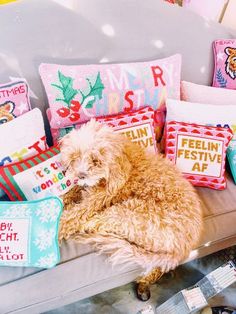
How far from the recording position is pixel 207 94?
171 centimetres

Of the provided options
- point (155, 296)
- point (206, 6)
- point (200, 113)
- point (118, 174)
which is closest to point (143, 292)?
point (155, 296)

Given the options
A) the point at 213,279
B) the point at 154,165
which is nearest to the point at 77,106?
the point at 154,165

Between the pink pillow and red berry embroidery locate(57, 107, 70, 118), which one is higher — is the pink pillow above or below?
below

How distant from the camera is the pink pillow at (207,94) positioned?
171 cm

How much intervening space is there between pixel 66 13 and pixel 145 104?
0.57 m

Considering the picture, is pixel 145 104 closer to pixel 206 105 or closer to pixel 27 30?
pixel 206 105

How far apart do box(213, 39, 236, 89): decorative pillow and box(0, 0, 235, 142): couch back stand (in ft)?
0.14

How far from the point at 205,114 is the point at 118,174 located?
2.08 ft

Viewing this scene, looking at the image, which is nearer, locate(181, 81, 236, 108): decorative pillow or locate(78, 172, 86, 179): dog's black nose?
locate(78, 172, 86, 179): dog's black nose

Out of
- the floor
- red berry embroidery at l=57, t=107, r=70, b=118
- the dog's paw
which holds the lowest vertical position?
the floor

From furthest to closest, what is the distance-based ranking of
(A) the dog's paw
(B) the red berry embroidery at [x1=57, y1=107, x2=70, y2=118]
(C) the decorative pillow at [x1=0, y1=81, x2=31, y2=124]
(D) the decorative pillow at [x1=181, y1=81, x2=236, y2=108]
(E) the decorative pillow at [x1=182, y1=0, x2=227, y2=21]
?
(E) the decorative pillow at [x1=182, y1=0, x2=227, y2=21] < (D) the decorative pillow at [x1=181, y1=81, x2=236, y2=108] < (A) the dog's paw < (B) the red berry embroidery at [x1=57, y1=107, x2=70, y2=118] < (C) the decorative pillow at [x1=0, y1=81, x2=31, y2=124]

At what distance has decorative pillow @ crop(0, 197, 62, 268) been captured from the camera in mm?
1035

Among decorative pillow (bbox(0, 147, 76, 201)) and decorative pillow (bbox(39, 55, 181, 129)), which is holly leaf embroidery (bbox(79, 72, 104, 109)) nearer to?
decorative pillow (bbox(39, 55, 181, 129))

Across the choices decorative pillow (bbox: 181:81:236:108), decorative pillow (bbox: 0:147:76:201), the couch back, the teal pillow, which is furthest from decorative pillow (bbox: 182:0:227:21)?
decorative pillow (bbox: 0:147:76:201)
